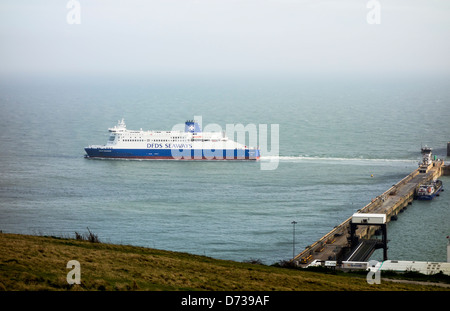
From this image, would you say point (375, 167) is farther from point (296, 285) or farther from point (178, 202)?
point (296, 285)

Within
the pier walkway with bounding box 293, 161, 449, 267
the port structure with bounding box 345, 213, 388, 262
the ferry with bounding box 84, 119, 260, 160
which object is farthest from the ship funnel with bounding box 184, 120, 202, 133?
the port structure with bounding box 345, 213, 388, 262

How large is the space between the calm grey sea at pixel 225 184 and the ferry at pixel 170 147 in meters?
1.58

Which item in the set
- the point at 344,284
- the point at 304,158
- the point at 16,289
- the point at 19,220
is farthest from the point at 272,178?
the point at 16,289

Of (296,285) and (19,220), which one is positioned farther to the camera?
(19,220)

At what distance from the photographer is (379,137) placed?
214 feet

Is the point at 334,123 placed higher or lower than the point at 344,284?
higher

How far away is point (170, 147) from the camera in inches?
2352

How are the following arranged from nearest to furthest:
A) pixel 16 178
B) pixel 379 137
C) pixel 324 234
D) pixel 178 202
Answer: pixel 324 234 → pixel 178 202 → pixel 16 178 → pixel 379 137

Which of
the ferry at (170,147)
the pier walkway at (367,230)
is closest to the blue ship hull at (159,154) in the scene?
the ferry at (170,147)

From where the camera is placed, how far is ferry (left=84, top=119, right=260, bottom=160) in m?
58.3

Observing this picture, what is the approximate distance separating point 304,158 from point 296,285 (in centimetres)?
3601

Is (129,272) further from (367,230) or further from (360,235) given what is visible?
(367,230)

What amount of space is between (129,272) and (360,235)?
66.6ft

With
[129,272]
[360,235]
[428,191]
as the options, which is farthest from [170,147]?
[129,272]
